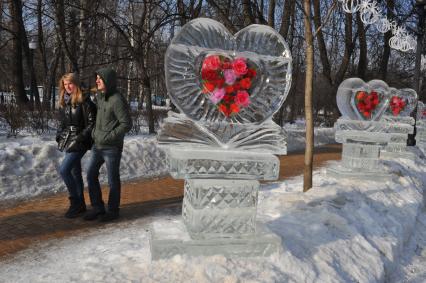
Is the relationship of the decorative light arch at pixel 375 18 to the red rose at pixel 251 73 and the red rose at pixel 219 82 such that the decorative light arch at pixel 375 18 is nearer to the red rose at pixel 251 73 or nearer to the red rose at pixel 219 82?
the red rose at pixel 251 73

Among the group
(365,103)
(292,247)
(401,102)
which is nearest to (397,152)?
(401,102)

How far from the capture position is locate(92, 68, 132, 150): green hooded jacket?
186 inches

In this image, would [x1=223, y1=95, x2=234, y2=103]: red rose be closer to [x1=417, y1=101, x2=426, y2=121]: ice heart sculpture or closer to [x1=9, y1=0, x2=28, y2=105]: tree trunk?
[x1=9, y1=0, x2=28, y2=105]: tree trunk

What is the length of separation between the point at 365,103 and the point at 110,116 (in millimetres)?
5385

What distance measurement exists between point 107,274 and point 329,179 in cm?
532

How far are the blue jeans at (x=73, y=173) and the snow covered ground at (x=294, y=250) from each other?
2.18 feet

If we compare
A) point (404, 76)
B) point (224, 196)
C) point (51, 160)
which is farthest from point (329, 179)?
point (404, 76)

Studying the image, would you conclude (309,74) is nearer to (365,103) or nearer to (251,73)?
(365,103)

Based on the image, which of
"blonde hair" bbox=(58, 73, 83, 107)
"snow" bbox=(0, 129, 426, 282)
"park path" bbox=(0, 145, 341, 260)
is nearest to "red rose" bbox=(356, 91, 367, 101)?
"snow" bbox=(0, 129, 426, 282)

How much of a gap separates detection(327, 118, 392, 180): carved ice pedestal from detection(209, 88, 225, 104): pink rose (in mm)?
4841

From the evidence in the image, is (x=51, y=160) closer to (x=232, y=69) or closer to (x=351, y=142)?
(x=232, y=69)

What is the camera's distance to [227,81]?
11.3 ft

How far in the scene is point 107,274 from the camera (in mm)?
3209

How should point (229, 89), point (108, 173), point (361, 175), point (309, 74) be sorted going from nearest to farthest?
point (229, 89) < point (108, 173) < point (309, 74) < point (361, 175)
